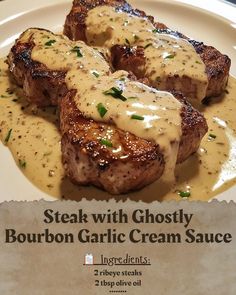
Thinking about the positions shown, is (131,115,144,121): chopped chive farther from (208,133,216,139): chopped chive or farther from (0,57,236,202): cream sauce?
(208,133,216,139): chopped chive

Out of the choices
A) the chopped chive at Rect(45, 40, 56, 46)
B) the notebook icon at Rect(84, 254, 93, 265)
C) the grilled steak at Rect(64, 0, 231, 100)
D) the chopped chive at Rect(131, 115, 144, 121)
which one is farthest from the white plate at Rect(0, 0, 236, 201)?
the notebook icon at Rect(84, 254, 93, 265)

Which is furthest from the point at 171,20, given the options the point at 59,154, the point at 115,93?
the point at 59,154

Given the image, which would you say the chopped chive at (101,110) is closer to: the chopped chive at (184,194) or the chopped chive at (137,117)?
the chopped chive at (137,117)

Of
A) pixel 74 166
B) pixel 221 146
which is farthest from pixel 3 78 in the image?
pixel 221 146

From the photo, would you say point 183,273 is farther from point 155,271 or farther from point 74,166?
point 74,166

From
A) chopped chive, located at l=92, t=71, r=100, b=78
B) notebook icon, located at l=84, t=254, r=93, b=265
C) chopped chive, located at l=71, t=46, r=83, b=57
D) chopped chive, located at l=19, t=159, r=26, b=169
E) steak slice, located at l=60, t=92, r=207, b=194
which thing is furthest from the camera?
chopped chive, located at l=71, t=46, r=83, b=57

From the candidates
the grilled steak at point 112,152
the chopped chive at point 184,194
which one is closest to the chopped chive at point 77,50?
the grilled steak at point 112,152
